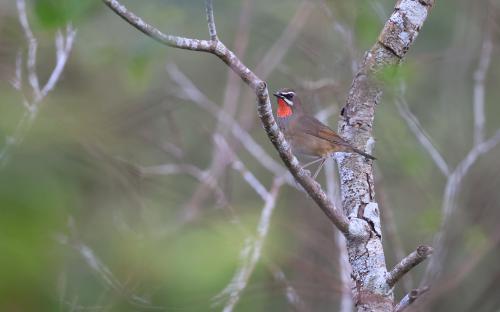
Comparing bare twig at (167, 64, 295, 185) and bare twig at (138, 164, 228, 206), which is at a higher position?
bare twig at (167, 64, 295, 185)

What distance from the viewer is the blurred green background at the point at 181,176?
220 cm

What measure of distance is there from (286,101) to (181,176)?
266 cm

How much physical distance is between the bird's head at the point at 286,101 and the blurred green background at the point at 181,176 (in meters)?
0.24

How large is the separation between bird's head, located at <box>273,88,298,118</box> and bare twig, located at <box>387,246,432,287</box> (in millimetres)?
2875

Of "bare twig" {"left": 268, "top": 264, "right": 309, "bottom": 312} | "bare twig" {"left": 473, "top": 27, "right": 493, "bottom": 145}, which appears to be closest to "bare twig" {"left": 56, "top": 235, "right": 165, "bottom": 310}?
"bare twig" {"left": 268, "top": 264, "right": 309, "bottom": 312}

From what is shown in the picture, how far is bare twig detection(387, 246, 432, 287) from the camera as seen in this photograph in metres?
2.78

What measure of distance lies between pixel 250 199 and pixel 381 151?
157cm

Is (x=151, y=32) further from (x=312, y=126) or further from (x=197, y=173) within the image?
(x=197, y=173)

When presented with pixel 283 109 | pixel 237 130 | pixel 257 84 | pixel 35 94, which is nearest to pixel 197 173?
pixel 237 130

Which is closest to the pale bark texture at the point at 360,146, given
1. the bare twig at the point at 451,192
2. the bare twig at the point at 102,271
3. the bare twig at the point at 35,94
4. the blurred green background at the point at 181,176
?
the blurred green background at the point at 181,176

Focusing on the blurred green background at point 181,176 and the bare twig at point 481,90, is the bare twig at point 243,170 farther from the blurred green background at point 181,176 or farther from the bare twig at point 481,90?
the bare twig at point 481,90

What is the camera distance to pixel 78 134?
3361mm

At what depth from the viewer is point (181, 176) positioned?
8.14 m

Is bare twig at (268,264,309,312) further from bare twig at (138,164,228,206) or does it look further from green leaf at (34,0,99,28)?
green leaf at (34,0,99,28)
